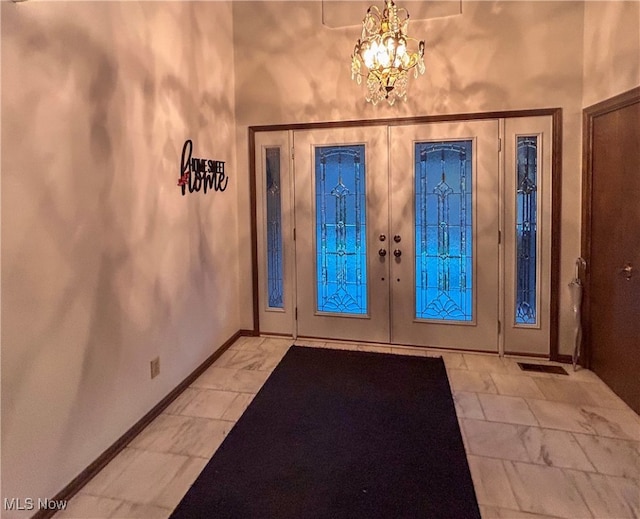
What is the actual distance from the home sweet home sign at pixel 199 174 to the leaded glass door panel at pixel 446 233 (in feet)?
5.13

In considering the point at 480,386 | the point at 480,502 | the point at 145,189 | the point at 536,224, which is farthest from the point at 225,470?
the point at 536,224

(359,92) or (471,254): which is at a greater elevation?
(359,92)

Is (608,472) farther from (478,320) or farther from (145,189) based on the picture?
(145,189)

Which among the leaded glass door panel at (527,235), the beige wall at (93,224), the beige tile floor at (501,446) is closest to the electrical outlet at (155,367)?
the beige wall at (93,224)

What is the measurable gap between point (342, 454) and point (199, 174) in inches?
93.0

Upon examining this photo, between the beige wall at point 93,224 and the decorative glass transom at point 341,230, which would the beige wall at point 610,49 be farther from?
the beige wall at point 93,224

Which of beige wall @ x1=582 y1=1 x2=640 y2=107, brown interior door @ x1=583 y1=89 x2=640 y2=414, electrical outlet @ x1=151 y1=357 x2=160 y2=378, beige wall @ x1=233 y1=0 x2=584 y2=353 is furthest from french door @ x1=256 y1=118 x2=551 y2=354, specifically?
electrical outlet @ x1=151 y1=357 x2=160 y2=378

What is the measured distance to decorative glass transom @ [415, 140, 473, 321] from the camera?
3859 mm

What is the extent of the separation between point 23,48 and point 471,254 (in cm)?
343

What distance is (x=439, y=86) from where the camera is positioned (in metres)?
3.80

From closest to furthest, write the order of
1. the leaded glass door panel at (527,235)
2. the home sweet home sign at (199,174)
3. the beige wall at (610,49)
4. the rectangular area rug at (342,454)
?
the rectangular area rug at (342,454) < the beige wall at (610,49) < the home sweet home sign at (199,174) < the leaded glass door panel at (527,235)

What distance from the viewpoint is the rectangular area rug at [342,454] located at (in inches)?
82.7

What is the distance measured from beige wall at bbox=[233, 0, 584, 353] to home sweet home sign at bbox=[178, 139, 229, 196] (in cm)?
42

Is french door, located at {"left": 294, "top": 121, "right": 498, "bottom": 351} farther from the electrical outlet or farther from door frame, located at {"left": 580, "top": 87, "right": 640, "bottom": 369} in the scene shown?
the electrical outlet
